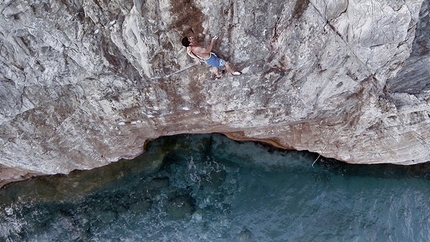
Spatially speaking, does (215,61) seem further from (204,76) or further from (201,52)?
(204,76)

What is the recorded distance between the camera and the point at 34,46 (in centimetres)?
475

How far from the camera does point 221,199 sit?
9.20m

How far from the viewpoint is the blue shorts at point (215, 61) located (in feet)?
15.7

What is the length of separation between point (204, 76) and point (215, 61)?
51cm

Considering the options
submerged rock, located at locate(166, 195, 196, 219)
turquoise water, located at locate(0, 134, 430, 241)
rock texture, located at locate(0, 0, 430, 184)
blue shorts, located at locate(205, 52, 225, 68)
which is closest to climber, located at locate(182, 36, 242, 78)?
blue shorts, located at locate(205, 52, 225, 68)

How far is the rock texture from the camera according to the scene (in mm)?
4547

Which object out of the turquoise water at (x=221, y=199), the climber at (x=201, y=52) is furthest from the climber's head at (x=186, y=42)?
the turquoise water at (x=221, y=199)

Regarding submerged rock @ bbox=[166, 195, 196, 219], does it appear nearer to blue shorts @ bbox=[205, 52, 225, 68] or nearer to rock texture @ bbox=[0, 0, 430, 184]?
rock texture @ bbox=[0, 0, 430, 184]

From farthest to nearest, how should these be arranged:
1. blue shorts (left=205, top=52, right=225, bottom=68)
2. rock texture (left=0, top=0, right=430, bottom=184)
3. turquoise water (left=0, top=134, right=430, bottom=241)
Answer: turquoise water (left=0, top=134, right=430, bottom=241)
blue shorts (left=205, top=52, right=225, bottom=68)
rock texture (left=0, top=0, right=430, bottom=184)

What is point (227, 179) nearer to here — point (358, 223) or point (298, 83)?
point (358, 223)

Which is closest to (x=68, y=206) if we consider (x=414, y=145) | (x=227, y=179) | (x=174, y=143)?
(x=174, y=143)

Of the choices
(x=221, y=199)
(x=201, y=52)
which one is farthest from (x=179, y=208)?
(x=201, y=52)

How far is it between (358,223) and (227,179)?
345 cm

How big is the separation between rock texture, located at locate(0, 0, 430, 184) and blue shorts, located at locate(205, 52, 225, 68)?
0.18 meters
